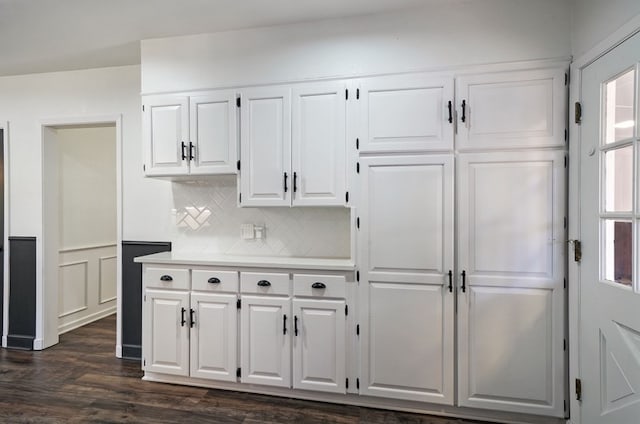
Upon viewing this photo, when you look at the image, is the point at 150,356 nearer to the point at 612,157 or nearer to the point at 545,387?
the point at 545,387

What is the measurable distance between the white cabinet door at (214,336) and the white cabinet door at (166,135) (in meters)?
1.03

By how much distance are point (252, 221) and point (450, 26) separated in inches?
80.5

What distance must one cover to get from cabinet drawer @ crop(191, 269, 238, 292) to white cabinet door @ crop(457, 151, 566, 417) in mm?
1562

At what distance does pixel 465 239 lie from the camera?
2277 mm

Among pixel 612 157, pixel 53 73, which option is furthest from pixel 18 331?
pixel 612 157

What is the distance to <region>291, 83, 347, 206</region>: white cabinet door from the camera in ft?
8.13

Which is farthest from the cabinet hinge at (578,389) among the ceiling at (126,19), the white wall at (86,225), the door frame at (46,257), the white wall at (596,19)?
the white wall at (86,225)

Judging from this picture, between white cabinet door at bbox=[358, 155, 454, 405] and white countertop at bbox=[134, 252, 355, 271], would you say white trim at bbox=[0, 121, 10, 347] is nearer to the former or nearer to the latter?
white countertop at bbox=[134, 252, 355, 271]

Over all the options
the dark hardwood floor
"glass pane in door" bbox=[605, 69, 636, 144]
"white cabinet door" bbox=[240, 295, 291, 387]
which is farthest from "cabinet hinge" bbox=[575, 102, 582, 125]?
"white cabinet door" bbox=[240, 295, 291, 387]

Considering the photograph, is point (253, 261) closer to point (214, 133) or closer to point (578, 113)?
point (214, 133)

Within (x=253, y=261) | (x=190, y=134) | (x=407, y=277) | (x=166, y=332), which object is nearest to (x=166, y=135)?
(x=190, y=134)

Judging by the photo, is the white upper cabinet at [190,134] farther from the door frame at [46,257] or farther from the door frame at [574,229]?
the door frame at [574,229]

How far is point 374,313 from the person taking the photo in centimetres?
238

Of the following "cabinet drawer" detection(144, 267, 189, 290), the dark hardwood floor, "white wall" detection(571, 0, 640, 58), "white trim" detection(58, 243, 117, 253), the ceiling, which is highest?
the ceiling
